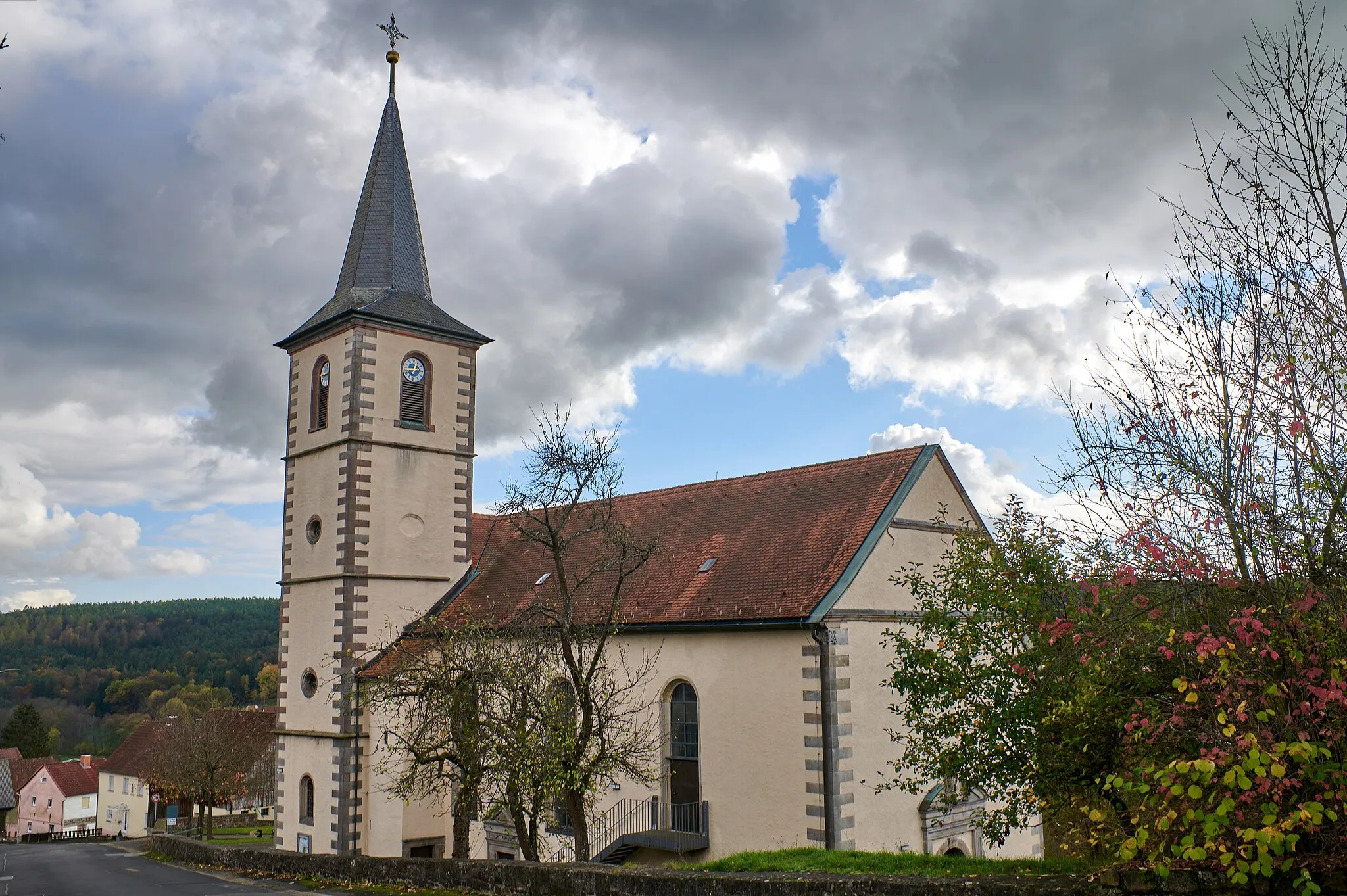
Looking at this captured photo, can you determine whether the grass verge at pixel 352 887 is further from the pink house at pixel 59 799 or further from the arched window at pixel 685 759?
the pink house at pixel 59 799

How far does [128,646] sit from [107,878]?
459ft

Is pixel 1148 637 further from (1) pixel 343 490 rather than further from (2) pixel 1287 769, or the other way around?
(1) pixel 343 490

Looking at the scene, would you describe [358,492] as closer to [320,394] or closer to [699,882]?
[320,394]

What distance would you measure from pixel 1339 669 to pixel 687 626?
13.2m

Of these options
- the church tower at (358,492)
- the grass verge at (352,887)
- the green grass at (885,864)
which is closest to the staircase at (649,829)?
the green grass at (885,864)

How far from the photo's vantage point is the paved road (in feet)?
70.9

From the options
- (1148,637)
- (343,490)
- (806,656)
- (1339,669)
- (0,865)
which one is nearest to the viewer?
(1339,669)

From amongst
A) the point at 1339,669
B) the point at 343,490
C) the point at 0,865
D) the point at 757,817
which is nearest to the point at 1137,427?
the point at 1339,669

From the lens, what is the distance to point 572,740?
606 inches

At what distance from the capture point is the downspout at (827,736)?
16484mm

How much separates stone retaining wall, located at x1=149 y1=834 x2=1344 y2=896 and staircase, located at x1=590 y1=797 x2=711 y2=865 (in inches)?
163

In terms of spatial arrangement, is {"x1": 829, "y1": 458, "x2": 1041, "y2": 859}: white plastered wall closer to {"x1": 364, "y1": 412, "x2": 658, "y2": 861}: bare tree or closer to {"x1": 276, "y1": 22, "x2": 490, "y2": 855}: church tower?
{"x1": 364, "y1": 412, "x2": 658, "y2": 861}: bare tree

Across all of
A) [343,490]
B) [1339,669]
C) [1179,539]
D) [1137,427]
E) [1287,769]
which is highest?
[343,490]

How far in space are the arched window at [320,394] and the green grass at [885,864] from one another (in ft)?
56.0
